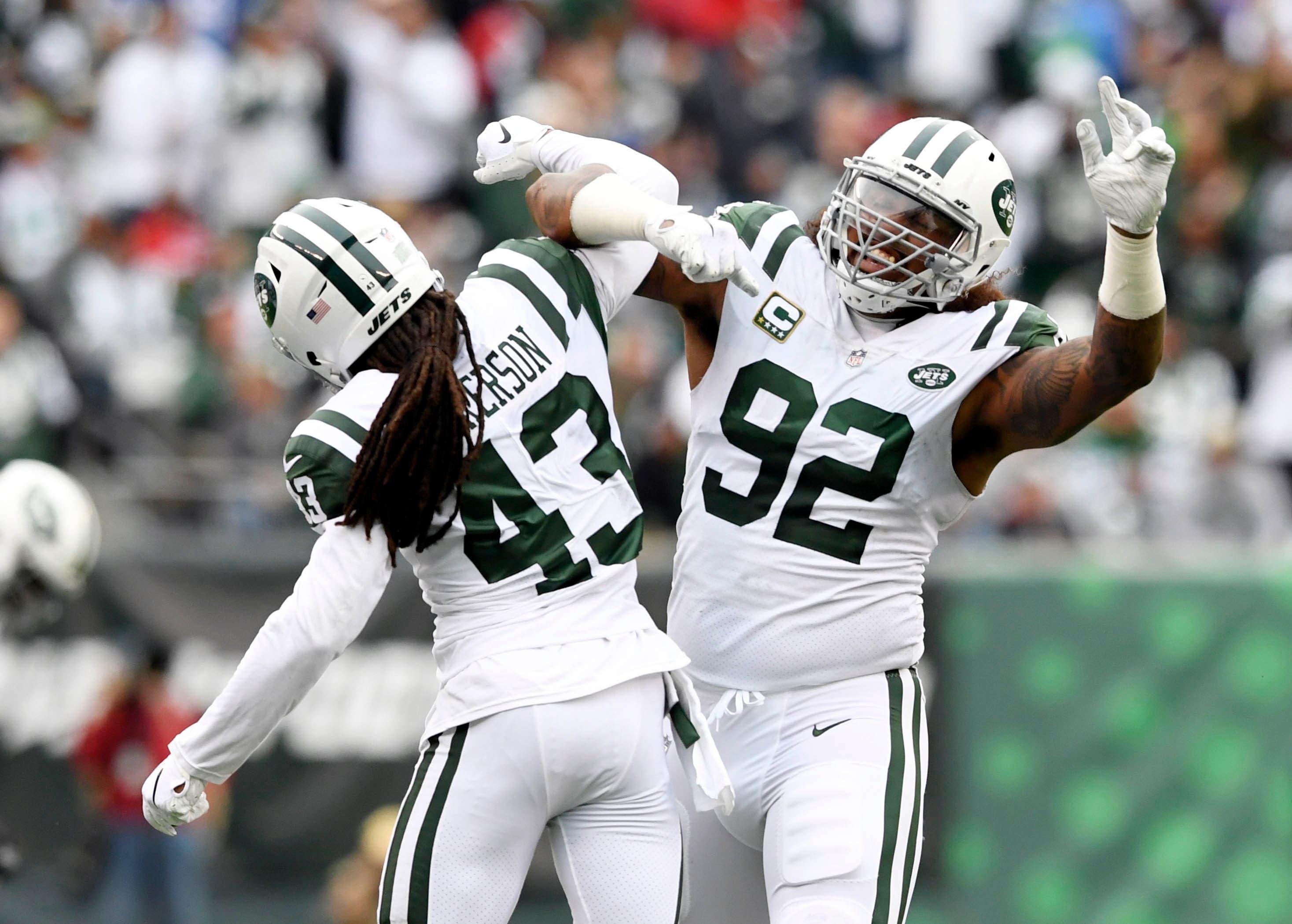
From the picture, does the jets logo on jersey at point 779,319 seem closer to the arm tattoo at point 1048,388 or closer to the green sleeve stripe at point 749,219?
the green sleeve stripe at point 749,219

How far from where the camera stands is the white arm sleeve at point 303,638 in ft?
11.2

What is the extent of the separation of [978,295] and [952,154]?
13.9 inches

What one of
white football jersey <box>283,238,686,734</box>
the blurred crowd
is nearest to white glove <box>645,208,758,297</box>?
white football jersey <box>283,238,686,734</box>

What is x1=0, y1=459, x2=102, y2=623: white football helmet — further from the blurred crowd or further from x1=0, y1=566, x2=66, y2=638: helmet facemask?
the blurred crowd

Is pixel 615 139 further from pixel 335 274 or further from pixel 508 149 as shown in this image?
pixel 335 274

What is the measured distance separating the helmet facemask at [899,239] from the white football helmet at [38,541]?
2.27m

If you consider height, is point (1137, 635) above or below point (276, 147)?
below

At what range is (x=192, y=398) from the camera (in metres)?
9.16

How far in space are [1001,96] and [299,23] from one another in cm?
413

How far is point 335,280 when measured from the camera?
11.5 feet

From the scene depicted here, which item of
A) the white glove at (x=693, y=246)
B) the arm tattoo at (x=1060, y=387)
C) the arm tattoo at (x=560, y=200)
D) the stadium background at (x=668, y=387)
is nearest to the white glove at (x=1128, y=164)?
the arm tattoo at (x=1060, y=387)

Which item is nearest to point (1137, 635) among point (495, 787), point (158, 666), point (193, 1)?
Result: point (158, 666)

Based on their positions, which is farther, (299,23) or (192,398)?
(299,23)

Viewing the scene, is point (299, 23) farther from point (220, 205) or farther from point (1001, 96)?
point (1001, 96)
